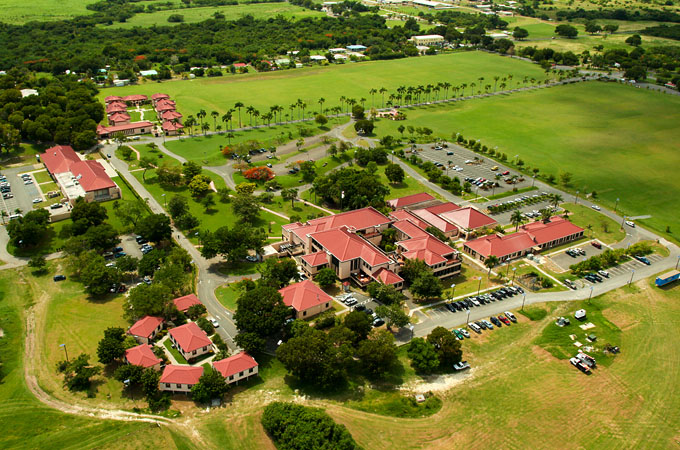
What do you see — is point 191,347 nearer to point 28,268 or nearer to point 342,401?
point 342,401

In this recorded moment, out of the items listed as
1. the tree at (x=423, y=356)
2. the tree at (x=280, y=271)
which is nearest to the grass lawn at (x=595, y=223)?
the tree at (x=423, y=356)

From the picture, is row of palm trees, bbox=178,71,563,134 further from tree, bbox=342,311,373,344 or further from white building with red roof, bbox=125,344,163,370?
tree, bbox=342,311,373,344

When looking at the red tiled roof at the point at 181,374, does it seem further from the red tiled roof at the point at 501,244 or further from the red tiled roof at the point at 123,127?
the red tiled roof at the point at 123,127

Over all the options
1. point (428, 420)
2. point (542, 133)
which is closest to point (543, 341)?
point (428, 420)

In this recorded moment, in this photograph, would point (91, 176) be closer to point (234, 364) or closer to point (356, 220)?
point (356, 220)

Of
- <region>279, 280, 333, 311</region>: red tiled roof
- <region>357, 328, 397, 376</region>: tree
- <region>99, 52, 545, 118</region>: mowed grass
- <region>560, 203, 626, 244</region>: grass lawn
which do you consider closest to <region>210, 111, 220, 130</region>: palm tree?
<region>99, 52, 545, 118</region>: mowed grass

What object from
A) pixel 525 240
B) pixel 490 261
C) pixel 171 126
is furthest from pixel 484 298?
pixel 171 126
